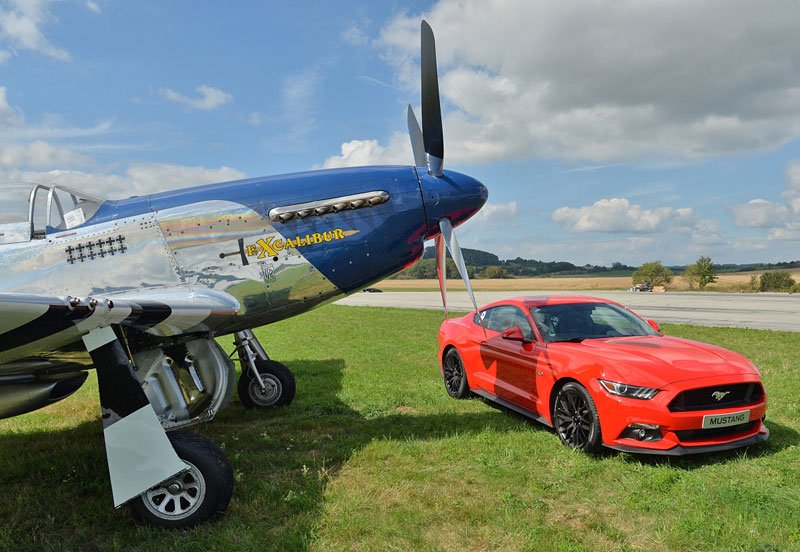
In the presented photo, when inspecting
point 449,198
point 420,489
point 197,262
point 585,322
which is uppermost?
point 449,198

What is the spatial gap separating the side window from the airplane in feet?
4.51

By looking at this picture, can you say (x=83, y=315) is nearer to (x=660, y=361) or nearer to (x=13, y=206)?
(x=13, y=206)

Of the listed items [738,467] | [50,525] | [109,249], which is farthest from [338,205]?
[738,467]

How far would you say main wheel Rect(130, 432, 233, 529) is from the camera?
3488 mm

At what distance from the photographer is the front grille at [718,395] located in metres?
4.12

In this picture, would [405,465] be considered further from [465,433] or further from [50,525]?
[50,525]

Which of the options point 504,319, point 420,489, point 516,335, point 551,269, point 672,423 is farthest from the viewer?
point 551,269

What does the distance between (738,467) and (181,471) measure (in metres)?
4.19

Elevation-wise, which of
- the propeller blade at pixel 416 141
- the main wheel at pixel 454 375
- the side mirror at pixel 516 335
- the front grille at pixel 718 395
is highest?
the propeller blade at pixel 416 141

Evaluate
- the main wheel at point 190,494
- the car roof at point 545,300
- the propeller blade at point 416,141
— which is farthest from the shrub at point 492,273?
the main wheel at point 190,494

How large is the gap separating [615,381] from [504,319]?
212 cm

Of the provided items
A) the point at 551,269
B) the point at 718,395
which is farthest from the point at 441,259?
the point at 551,269

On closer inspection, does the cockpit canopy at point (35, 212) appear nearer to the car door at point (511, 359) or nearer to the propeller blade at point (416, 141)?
the propeller blade at point (416, 141)

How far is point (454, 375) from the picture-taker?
7074 mm
